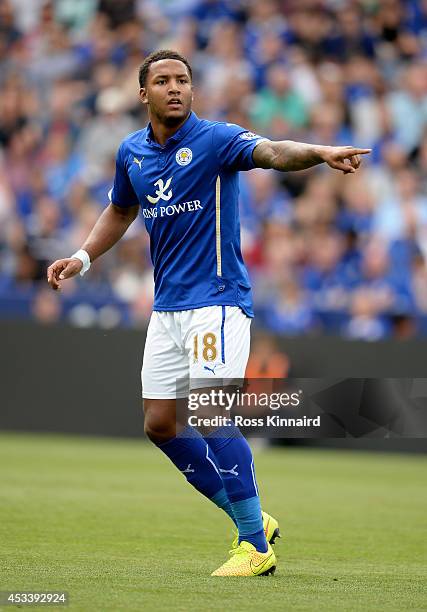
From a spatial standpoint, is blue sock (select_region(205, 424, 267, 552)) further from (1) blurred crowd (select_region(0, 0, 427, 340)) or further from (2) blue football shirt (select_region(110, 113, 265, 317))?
(1) blurred crowd (select_region(0, 0, 427, 340))

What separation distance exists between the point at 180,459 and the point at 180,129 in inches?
66.1

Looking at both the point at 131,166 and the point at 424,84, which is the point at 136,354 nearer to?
the point at 424,84

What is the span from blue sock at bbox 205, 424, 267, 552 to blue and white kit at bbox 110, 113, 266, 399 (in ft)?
1.01

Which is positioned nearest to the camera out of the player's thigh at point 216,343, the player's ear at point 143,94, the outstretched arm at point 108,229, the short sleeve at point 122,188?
the player's thigh at point 216,343

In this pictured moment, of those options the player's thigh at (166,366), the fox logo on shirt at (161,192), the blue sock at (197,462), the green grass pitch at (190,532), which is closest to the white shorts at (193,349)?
the player's thigh at (166,366)

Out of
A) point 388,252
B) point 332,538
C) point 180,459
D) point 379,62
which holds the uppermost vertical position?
point 379,62

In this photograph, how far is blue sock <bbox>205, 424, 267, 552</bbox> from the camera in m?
6.24

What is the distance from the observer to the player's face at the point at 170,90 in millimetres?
6406

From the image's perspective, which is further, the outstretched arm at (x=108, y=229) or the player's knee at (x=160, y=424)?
the outstretched arm at (x=108, y=229)

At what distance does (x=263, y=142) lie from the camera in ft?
19.8

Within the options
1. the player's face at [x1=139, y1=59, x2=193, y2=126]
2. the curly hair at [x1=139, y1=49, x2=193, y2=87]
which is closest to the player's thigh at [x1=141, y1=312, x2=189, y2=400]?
the player's face at [x1=139, y1=59, x2=193, y2=126]

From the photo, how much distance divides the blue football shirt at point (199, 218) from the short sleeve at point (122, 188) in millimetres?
402

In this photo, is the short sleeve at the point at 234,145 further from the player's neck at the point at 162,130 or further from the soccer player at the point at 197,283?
the player's neck at the point at 162,130

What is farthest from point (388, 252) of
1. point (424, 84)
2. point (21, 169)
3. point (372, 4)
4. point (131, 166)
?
point (131, 166)
